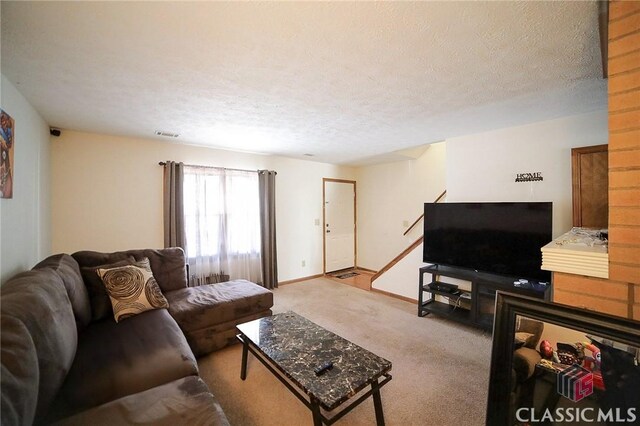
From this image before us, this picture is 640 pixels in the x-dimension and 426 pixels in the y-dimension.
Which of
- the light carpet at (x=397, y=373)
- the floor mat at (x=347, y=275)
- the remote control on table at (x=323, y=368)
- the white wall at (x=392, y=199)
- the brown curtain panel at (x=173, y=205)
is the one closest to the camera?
the remote control on table at (x=323, y=368)

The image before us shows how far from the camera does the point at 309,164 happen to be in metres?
5.00

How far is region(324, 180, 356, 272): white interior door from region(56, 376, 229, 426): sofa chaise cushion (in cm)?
413

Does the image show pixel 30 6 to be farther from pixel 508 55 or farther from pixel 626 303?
pixel 626 303

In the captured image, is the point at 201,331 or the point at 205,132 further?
the point at 205,132

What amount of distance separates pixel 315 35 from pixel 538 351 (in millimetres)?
1709

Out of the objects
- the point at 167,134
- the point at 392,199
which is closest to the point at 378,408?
the point at 167,134

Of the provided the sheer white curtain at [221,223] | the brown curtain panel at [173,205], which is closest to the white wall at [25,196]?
the brown curtain panel at [173,205]

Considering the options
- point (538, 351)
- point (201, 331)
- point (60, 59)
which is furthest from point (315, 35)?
point (201, 331)

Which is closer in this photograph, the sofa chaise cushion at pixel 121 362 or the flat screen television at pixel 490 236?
the sofa chaise cushion at pixel 121 362

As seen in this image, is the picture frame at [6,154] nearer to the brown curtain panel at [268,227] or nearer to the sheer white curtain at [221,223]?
the sheer white curtain at [221,223]

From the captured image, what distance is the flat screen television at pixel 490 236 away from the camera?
8.41 feet

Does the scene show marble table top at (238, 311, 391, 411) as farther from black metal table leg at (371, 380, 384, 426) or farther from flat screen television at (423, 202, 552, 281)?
flat screen television at (423, 202, 552, 281)

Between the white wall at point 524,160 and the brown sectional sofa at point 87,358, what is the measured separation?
340cm

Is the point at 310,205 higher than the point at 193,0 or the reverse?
the reverse
